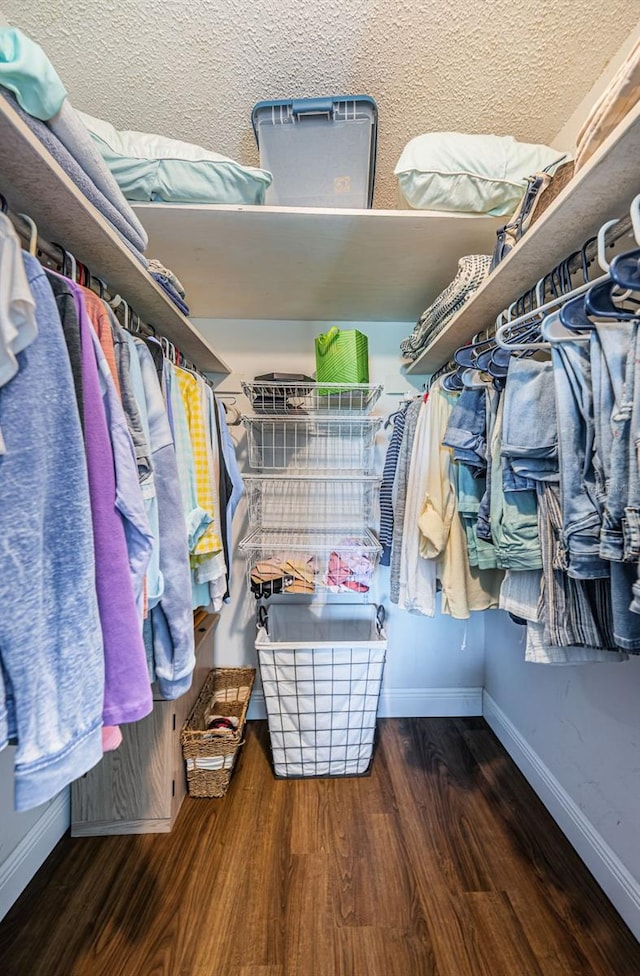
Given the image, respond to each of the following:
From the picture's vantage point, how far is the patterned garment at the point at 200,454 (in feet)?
3.37

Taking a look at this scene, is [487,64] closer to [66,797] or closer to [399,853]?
[399,853]

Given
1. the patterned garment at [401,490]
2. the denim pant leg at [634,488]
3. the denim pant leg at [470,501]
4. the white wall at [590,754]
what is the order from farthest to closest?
the patterned garment at [401,490] < the denim pant leg at [470,501] < the white wall at [590,754] < the denim pant leg at [634,488]

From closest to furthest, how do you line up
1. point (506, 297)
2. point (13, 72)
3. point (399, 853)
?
point (13, 72)
point (506, 297)
point (399, 853)


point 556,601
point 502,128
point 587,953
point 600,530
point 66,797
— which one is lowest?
point 587,953

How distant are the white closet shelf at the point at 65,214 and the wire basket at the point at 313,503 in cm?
85

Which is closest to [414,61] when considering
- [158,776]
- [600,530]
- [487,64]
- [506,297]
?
→ [487,64]

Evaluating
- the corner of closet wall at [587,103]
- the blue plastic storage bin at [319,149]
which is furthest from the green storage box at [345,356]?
the corner of closet wall at [587,103]

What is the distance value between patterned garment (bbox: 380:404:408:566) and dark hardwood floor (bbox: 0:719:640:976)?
945 mm

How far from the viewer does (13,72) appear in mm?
521

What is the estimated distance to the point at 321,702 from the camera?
1.47 meters

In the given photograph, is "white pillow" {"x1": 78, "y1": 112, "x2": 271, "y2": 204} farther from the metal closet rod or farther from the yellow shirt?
the yellow shirt

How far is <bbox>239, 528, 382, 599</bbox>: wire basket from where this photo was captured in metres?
1.50

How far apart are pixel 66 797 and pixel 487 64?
107 inches

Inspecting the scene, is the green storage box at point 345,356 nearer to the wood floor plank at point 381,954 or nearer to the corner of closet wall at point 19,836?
the corner of closet wall at point 19,836
